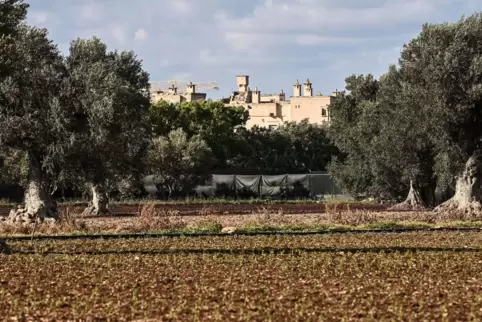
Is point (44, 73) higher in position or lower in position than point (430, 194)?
higher

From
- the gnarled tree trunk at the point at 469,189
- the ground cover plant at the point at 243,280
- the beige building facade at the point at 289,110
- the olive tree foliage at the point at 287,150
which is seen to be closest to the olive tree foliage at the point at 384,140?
the gnarled tree trunk at the point at 469,189

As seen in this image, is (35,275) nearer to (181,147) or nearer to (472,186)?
(472,186)

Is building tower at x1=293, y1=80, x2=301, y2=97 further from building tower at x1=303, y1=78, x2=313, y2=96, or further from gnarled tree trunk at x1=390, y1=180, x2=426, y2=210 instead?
gnarled tree trunk at x1=390, y1=180, x2=426, y2=210

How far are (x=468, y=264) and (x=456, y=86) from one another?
23393 mm

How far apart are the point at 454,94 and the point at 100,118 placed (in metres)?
15.5

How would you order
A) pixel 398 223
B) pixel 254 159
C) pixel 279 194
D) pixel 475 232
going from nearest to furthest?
pixel 475 232 < pixel 398 223 < pixel 279 194 < pixel 254 159

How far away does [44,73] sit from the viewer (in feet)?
132

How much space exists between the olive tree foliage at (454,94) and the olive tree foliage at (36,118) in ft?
52.6

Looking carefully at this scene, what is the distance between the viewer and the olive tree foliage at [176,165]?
72438 mm

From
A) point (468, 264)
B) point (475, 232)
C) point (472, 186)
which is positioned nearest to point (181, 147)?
point (472, 186)

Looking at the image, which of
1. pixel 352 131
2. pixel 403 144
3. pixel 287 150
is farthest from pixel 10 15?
pixel 287 150

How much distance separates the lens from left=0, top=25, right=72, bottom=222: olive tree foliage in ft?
127

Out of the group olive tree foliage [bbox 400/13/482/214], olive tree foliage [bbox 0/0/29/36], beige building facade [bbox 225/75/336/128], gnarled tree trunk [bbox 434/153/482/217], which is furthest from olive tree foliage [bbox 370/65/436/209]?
beige building facade [bbox 225/75/336/128]

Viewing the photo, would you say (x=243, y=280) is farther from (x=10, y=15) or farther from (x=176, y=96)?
(x=176, y=96)
